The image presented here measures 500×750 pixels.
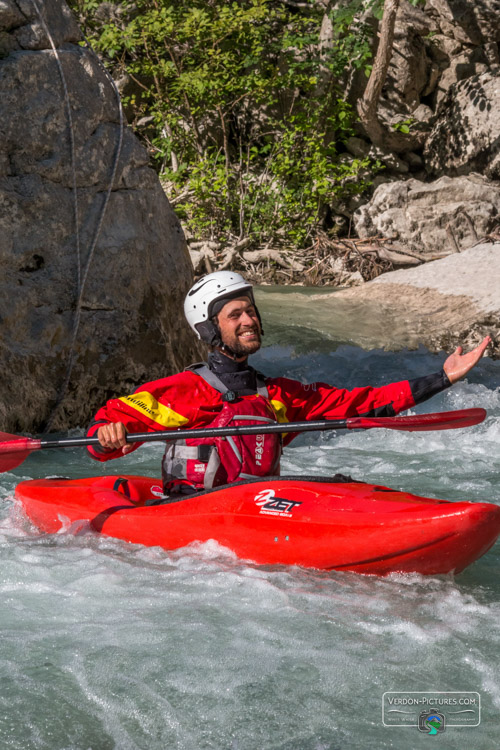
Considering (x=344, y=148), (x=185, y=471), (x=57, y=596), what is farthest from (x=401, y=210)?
(x=57, y=596)

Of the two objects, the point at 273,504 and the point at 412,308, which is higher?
the point at 273,504

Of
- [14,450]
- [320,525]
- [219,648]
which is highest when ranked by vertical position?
[14,450]

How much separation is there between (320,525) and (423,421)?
1.89ft

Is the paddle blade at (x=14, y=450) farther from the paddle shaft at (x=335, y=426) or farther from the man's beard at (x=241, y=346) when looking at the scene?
the man's beard at (x=241, y=346)

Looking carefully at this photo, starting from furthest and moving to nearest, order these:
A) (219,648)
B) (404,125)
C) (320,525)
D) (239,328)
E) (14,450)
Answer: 1. (404,125)
2. (14,450)
3. (239,328)
4. (320,525)
5. (219,648)

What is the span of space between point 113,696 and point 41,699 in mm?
184

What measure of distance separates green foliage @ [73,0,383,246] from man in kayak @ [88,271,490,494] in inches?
319

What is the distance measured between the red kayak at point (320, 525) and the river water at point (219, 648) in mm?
60

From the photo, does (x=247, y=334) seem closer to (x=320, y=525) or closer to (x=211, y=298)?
(x=211, y=298)

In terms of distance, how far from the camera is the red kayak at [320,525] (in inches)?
103

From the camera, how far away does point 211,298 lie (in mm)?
3324

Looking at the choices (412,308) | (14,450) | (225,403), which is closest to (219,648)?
(225,403)

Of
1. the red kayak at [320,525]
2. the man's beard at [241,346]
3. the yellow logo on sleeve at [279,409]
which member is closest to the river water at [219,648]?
the red kayak at [320,525]

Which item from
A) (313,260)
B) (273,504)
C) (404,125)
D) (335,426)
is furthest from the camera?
(404,125)
